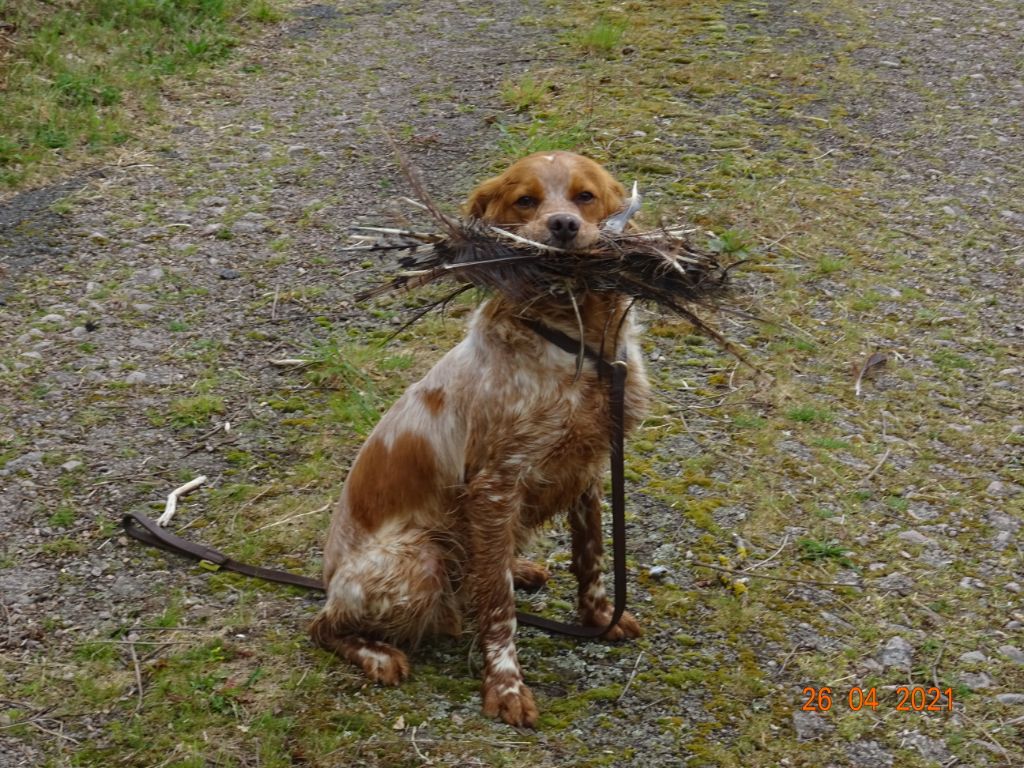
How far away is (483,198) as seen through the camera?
13.0 feet

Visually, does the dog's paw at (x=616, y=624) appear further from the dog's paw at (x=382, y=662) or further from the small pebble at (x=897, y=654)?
the small pebble at (x=897, y=654)

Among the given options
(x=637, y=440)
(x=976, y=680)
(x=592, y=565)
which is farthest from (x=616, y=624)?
(x=637, y=440)

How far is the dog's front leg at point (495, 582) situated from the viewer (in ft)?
12.0

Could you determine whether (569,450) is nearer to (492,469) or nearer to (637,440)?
(492,469)

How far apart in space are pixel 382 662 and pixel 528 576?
29.0 inches

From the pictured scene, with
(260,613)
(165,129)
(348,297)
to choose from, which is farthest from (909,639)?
(165,129)

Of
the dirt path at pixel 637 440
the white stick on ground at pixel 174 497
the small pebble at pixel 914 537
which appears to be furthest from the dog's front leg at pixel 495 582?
the small pebble at pixel 914 537

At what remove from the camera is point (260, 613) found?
13.4 ft

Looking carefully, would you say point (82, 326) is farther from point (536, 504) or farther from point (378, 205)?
point (536, 504)

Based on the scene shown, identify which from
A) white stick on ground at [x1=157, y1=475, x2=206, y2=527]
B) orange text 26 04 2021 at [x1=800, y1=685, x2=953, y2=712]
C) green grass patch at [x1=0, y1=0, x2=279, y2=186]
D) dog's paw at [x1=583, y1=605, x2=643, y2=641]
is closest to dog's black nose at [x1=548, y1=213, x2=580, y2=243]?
dog's paw at [x1=583, y1=605, x2=643, y2=641]

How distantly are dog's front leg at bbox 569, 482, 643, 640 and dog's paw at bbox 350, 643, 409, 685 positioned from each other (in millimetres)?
690

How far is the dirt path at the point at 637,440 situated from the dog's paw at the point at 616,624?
81mm

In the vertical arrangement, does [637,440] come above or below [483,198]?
below

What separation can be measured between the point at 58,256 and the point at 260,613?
336 centimetres
